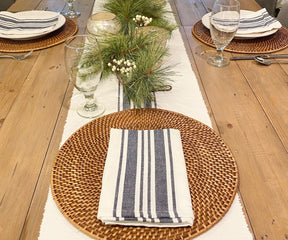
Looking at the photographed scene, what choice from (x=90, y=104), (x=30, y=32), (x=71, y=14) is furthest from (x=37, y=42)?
(x=90, y=104)

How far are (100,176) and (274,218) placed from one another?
0.31 m

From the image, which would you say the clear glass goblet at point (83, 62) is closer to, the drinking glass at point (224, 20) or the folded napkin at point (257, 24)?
the drinking glass at point (224, 20)

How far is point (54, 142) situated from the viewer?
67 centimetres

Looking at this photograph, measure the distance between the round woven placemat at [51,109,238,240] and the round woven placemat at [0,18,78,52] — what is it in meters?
0.51

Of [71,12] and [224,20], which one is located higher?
[224,20]

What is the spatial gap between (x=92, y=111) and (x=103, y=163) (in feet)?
0.67

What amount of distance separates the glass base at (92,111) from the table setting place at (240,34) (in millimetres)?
406

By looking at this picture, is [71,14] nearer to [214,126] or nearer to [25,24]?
[25,24]

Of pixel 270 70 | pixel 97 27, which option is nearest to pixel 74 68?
pixel 97 27

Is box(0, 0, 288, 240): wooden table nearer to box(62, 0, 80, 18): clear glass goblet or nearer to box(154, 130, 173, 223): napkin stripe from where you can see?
box(154, 130, 173, 223): napkin stripe

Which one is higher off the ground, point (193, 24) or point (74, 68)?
point (74, 68)

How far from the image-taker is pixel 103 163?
59cm

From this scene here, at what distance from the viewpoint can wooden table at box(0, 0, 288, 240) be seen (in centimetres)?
52

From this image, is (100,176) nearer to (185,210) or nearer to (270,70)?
(185,210)
